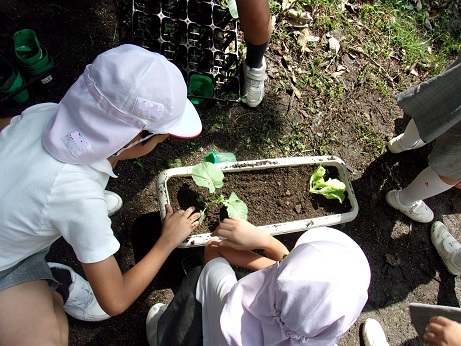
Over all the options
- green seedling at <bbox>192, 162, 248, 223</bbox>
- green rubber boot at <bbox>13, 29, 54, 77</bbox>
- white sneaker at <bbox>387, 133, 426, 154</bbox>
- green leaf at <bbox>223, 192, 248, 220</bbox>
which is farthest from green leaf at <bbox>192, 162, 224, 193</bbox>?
white sneaker at <bbox>387, 133, 426, 154</bbox>

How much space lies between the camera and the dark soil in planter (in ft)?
6.82

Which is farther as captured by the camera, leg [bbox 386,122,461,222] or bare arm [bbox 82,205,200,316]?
leg [bbox 386,122,461,222]

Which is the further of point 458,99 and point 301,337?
point 458,99

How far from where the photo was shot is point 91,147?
126 cm

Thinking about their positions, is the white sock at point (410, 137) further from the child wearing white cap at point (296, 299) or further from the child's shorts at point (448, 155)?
the child wearing white cap at point (296, 299)

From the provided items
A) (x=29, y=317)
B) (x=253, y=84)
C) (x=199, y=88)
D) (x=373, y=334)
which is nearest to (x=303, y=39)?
(x=253, y=84)

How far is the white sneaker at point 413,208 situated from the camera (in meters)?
2.51

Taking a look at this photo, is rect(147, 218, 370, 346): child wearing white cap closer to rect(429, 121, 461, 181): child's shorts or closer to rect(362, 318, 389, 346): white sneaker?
rect(429, 121, 461, 181): child's shorts

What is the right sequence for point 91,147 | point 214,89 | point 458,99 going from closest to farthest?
point 91,147
point 458,99
point 214,89

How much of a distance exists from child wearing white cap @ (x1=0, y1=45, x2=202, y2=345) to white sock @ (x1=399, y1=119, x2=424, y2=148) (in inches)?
56.3

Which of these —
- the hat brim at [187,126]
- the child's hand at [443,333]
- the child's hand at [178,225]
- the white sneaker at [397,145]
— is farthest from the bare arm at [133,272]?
the white sneaker at [397,145]

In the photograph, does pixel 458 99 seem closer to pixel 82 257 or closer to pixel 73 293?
pixel 82 257

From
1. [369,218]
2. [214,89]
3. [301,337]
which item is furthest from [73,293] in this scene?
[369,218]

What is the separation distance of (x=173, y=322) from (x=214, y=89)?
1339mm
